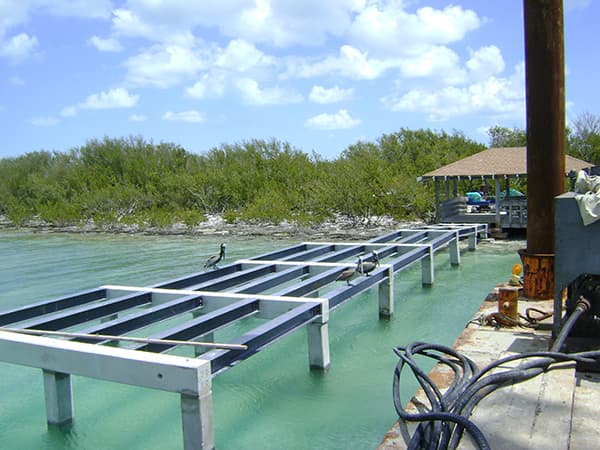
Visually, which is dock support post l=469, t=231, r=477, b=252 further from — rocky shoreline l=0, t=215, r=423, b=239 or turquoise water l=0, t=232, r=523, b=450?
rocky shoreline l=0, t=215, r=423, b=239

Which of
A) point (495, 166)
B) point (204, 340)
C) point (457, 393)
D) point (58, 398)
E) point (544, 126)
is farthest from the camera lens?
point (495, 166)

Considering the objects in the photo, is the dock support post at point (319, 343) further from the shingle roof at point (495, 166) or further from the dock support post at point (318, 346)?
the shingle roof at point (495, 166)

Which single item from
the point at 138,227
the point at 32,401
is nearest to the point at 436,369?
the point at 32,401

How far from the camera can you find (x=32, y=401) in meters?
6.04

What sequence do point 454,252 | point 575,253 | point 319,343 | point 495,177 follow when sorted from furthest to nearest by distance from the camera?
point 495,177, point 454,252, point 319,343, point 575,253

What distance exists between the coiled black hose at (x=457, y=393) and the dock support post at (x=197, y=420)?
1.29m

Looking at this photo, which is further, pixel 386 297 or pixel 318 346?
pixel 386 297

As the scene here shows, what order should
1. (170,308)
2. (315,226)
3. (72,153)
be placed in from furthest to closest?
(72,153) → (315,226) → (170,308)

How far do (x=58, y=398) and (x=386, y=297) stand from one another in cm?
517

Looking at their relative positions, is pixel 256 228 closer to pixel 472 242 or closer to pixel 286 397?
pixel 472 242

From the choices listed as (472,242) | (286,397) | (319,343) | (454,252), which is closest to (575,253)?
(319,343)

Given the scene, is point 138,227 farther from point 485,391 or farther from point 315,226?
point 485,391

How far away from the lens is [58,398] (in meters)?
5.18

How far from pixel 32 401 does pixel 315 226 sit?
885 inches
